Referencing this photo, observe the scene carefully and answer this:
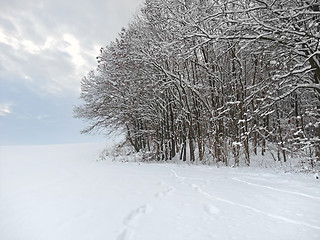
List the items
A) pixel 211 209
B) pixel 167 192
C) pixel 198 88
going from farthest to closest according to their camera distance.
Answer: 1. pixel 198 88
2. pixel 167 192
3. pixel 211 209

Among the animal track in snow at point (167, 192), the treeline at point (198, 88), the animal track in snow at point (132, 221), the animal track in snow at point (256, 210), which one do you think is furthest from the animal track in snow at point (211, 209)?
the treeline at point (198, 88)

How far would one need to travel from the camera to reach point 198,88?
8.94m

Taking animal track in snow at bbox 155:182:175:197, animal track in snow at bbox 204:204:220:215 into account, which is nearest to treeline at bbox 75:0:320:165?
animal track in snow at bbox 155:182:175:197

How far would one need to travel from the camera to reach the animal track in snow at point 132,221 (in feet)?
5.99

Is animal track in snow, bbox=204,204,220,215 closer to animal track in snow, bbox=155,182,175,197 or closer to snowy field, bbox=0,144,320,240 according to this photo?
snowy field, bbox=0,144,320,240

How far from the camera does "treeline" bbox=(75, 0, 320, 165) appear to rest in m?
6.32

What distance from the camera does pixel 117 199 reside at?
114 inches

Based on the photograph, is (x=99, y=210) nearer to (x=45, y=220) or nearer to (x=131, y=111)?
(x=45, y=220)

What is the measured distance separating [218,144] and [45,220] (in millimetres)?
6837

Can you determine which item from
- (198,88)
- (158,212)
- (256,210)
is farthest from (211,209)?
(198,88)

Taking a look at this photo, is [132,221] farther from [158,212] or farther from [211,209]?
[211,209]

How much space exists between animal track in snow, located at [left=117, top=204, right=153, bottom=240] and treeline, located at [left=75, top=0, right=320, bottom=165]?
14.6 ft

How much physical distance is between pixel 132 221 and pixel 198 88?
742 cm

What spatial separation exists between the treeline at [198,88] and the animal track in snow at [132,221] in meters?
4.45
